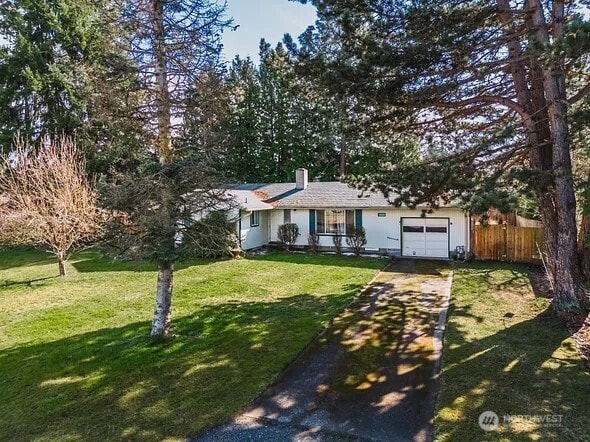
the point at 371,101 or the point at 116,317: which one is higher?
the point at 371,101

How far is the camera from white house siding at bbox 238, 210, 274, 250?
1750 centimetres

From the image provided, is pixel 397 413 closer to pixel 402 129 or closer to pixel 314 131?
pixel 402 129

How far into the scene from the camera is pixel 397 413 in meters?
4.62

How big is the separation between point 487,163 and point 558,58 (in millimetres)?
3570

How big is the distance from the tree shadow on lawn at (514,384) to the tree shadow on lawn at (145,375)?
8.47 ft

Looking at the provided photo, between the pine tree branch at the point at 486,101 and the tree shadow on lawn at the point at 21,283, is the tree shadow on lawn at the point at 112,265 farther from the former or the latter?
the pine tree branch at the point at 486,101

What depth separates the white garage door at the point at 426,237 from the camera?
16.1m

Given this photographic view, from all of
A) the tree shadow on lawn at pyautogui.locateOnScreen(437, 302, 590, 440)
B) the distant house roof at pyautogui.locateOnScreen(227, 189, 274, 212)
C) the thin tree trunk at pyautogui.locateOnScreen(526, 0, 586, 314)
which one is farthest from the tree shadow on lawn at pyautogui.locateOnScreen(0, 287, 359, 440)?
the distant house roof at pyautogui.locateOnScreen(227, 189, 274, 212)

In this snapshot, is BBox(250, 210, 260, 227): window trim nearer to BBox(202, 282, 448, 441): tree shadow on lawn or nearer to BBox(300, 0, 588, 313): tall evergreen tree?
BBox(300, 0, 588, 313): tall evergreen tree

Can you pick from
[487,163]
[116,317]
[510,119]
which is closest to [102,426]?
[116,317]

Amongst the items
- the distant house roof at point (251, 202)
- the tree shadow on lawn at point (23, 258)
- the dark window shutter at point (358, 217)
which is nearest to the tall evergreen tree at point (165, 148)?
the distant house roof at point (251, 202)

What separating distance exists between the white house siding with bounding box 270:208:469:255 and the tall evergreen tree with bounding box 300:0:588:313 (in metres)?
7.05

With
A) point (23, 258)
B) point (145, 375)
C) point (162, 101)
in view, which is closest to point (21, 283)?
point (23, 258)

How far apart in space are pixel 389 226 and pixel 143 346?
498 inches
